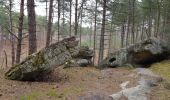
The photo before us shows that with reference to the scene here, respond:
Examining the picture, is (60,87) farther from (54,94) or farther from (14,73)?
(14,73)

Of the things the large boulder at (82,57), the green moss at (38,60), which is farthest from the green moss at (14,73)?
the large boulder at (82,57)

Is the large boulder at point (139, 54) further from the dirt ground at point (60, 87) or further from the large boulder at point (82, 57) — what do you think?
the dirt ground at point (60, 87)

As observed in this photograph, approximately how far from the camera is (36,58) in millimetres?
9016

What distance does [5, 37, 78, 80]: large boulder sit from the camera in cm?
891

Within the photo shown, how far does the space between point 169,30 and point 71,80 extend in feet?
91.0

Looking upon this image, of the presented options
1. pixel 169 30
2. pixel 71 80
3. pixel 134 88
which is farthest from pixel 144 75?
pixel 169 30

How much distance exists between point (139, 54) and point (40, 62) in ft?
23.9

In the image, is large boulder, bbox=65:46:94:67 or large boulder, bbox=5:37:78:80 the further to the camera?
large boulder, bbox=65:46:94:67

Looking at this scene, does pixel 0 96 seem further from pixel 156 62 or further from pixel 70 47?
pixel 156 62

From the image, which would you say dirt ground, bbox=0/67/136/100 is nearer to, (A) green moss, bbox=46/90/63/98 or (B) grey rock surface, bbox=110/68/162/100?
(A) green moss, bbox=46/90/63/98

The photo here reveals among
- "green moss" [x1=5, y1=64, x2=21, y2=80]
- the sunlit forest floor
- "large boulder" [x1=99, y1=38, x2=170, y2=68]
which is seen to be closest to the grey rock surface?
the sunlit forest floor

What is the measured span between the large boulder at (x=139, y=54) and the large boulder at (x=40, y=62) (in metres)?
5.69

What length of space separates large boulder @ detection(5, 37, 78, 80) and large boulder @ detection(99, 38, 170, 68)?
5694mm

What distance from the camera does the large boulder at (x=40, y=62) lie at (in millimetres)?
8906
